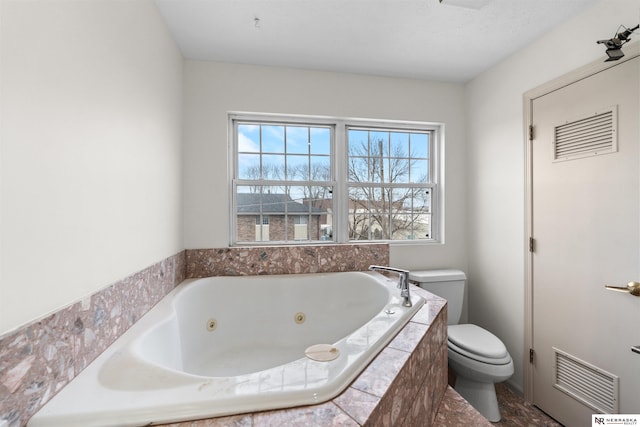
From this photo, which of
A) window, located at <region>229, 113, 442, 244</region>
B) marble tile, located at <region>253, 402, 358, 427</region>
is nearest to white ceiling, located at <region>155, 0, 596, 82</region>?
window, located at <region>229, 113, 442, 244</region>

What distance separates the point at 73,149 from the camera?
90cm

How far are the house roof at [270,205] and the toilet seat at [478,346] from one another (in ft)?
4.40

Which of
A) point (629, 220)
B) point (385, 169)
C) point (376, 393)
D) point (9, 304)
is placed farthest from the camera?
point (385, 169)

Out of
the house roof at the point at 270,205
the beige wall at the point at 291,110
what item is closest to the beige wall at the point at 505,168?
the beige wall at the point at 291,110

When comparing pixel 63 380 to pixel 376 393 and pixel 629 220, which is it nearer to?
pixel 376 393

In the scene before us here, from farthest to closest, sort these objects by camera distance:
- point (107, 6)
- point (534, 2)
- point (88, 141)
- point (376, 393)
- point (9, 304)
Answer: point (534, 2), point (107, 6), point (88, 141), point (376, 393), point (9, 304)

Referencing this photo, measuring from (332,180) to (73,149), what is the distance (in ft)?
5.80

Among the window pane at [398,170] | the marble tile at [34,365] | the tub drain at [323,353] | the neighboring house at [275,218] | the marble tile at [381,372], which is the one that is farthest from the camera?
the window pane at [398,170]

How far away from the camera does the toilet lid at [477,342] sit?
164 centimetres

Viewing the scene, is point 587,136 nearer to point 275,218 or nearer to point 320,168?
point 320,168

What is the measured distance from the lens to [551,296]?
1.74 meters

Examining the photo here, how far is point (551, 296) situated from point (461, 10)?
5.81 feet

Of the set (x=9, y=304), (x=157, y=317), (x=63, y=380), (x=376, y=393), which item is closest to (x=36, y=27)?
(x=9, y=304)

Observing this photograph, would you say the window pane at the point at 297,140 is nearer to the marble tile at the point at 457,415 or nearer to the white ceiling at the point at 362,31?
the white ceiling at the point at 362,31
